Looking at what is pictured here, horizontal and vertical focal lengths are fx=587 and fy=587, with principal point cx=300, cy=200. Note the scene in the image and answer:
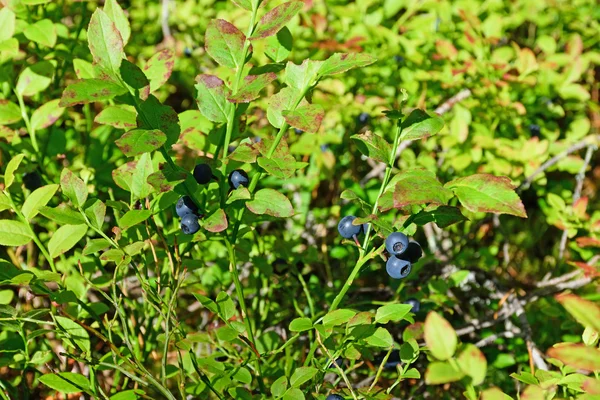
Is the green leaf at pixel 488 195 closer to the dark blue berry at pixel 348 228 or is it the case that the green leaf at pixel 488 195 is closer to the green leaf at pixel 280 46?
the dark blue berry at pixel 348 228

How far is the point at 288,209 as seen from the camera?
1.05 metres

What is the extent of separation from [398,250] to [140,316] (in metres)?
1.00

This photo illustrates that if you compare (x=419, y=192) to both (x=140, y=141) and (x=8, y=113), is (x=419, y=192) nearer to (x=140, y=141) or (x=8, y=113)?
(x=140, y=141)

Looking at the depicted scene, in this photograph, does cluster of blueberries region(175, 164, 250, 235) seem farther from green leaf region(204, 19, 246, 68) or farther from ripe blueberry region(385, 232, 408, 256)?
ripe blueberry region(385, 232, 408, 256)

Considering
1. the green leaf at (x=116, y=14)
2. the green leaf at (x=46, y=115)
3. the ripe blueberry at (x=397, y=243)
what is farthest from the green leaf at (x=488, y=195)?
the green leaf at (x=46, y=115)

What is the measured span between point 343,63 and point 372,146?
15 cm

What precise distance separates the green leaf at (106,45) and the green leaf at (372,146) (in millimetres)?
414

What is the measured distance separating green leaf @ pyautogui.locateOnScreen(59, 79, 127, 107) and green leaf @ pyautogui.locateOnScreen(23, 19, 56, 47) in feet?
2.13

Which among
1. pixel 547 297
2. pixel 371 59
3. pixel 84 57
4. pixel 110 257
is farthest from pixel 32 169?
pixel 547 297

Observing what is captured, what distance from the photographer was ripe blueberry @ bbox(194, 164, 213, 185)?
105cm

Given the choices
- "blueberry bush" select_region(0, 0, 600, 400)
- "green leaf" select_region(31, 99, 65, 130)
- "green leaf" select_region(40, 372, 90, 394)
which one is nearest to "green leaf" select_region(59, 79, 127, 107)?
"blueberry bush" select_region(0, 0, 600, 400)

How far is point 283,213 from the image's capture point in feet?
3.43

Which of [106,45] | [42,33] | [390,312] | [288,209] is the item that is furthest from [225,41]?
[42,33]

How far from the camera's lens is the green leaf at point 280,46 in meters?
1.15
